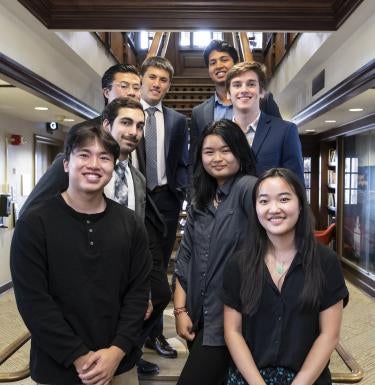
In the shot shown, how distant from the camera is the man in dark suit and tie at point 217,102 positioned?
2.29 metres

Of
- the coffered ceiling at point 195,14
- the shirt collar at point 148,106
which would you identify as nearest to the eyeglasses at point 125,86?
the shirt collar at point 148,106

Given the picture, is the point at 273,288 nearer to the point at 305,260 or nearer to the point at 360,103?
the point at 305,260

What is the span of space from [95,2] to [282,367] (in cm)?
289

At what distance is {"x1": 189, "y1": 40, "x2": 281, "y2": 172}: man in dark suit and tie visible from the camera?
229 cm

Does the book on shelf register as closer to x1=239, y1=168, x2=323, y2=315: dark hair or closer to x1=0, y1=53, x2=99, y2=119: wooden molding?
x1=0, y1=53, x2=99, y2=119: wooden molding

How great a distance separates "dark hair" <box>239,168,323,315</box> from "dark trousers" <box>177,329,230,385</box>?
269 mm

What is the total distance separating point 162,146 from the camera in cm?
232

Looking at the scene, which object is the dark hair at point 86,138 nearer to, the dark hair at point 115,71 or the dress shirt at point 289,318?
the dress shirt at point 289,318

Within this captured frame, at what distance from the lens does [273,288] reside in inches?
57.7

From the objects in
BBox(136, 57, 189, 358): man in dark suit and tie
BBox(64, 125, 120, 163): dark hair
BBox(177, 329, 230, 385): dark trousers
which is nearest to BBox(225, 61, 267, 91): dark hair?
BBox(136, 57, 189, 358): man in dark suit and tie

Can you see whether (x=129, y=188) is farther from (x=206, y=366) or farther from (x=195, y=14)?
(x=195, y=14)

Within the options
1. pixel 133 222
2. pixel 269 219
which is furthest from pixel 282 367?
pixel 133 222

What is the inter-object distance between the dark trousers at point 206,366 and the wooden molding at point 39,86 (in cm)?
231

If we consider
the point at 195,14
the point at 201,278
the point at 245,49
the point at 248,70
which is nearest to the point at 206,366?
the point at 201,278
